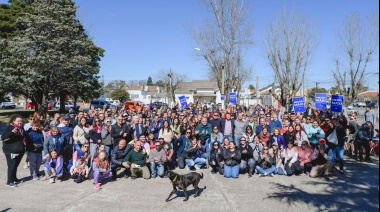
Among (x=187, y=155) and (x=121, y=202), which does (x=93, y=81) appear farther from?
(x=121, y=202)

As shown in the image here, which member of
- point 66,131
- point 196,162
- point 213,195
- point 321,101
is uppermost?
point 321,101

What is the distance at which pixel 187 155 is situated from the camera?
9953mm

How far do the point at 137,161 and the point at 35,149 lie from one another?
2802mm

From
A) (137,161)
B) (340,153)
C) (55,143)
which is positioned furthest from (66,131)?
(340,153)

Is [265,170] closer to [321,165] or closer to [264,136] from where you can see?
[264,136]

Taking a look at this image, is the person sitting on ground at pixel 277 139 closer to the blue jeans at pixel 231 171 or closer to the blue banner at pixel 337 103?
the blue jeans at pixel 231 171

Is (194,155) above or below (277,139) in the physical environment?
below

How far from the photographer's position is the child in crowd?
26.6ft

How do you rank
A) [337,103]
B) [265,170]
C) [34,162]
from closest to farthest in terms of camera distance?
[34,162]
[265,170]
[337,103]

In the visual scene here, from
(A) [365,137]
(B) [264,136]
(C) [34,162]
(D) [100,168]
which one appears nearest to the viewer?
(D) [100,168]

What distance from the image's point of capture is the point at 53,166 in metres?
8.20

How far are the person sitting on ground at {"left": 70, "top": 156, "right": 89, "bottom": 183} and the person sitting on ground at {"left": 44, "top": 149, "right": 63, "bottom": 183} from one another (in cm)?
35

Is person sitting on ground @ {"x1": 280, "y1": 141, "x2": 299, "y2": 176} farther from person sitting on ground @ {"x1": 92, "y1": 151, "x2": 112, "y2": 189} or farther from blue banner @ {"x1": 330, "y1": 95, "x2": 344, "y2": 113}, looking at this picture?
person sitting on ground @ {"x1": 92, "y1": 151, "x2": 112, "y2": 189}

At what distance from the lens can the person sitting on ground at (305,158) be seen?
9023 mm
